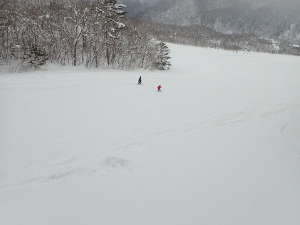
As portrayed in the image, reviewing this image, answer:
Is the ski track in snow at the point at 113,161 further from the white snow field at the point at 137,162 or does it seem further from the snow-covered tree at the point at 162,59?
the snow-covered tree at the point at 162,59

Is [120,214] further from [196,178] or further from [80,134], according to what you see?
[80,134]

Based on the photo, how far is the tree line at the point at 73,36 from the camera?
3353 centimetres

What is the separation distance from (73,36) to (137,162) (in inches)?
1177

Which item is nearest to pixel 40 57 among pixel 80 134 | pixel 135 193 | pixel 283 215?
pixel 80 134

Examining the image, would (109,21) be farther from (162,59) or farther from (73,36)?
(162,59)

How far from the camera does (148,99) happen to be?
20.8m

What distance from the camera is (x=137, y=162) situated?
10.5 metres

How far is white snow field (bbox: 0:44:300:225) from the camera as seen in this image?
309 inches

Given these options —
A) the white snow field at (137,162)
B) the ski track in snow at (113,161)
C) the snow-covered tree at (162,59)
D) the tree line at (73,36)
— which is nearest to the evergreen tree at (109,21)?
the tree line at (73,36)

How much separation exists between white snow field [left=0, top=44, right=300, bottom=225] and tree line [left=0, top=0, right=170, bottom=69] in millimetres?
16151

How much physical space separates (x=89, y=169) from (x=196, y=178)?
163 inches

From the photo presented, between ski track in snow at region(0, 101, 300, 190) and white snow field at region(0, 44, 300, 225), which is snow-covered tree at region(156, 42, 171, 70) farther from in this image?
ski track in snow at region(0, 101, 300, 190)

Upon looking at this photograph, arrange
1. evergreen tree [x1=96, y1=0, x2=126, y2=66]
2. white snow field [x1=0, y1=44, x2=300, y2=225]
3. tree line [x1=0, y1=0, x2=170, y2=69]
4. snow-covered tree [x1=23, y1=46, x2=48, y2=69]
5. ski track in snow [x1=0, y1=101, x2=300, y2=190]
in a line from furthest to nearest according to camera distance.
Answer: evergreen tree [x1=96, y1=0, x2=126, y2=66] < tree line [x1=0, y1=0, x2=170, y2=69] < snow-covered tree [x1=23, y1=46, x2=48, y2=69] < ski track in snow [x1=0, y1=101, x2=300, y2=190] < white snow field [x1=0, y1=44, x2=300, y2=225]

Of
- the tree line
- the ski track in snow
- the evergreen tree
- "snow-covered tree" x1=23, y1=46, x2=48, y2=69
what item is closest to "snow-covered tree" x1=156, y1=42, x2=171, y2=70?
the tree line
